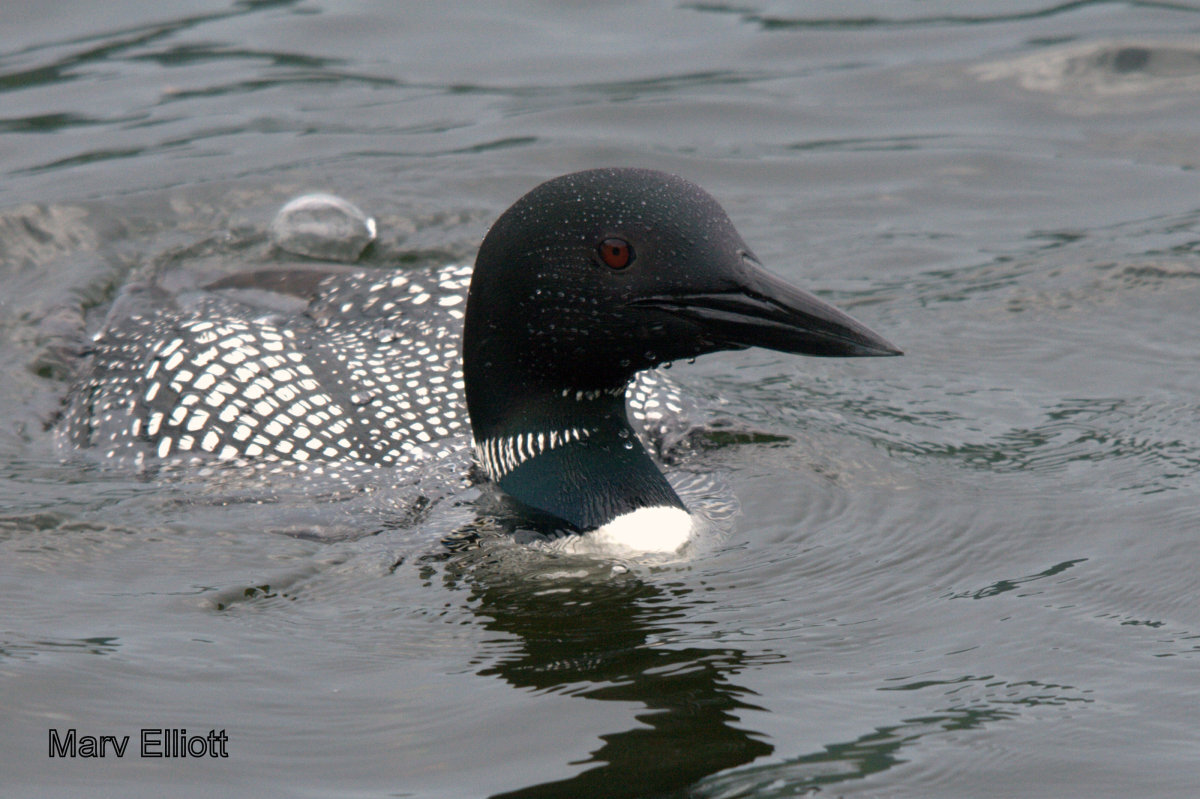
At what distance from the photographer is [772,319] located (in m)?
3.77

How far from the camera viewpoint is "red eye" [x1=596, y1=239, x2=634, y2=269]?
3881 mm

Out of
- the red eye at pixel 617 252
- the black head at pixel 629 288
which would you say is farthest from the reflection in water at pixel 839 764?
the red eye at pixel 617 252

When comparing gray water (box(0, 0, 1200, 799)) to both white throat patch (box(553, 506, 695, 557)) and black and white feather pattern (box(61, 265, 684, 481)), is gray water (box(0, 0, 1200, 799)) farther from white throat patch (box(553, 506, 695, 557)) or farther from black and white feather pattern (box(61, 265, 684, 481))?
black and white feather pattern (box(61, 265, 684, 481))

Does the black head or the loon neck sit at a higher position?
the black head

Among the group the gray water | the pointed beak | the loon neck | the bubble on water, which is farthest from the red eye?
the bubble on water

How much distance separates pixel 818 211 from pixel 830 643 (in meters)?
3.60

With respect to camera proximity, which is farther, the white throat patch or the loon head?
the white throat patch

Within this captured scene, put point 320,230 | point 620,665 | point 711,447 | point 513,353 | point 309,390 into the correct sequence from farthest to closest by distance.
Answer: point 320,230 < point 711,447 < point 309,390 < point 513,353 < point 620,665

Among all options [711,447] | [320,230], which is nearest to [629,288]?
[711,447]

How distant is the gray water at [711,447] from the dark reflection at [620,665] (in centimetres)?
1

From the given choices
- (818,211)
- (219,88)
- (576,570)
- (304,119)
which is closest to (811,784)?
(576,570)

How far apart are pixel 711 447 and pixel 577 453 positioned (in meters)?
0.88

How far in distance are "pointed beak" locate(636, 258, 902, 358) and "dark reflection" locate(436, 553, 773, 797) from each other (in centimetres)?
68

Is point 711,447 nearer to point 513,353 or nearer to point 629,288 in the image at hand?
point 513,353
